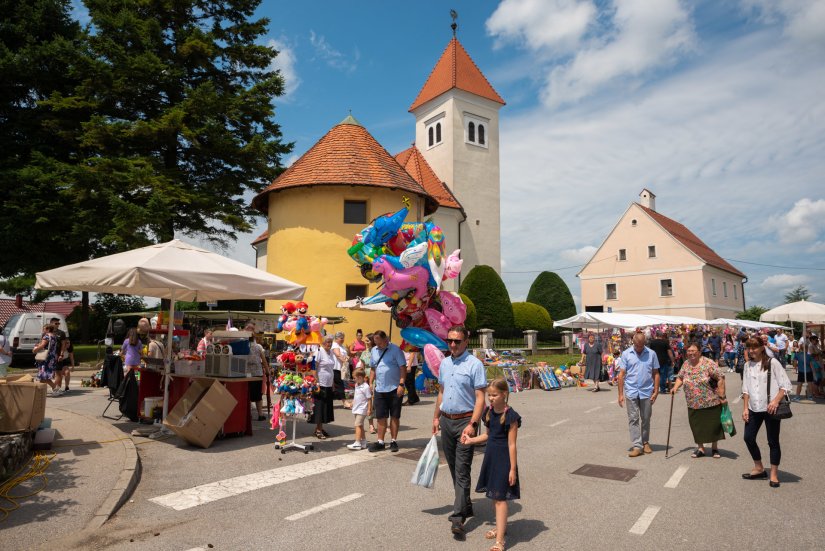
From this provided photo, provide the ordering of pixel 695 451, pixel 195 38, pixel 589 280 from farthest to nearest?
pixel 589 280
pixel 195 38
pixel 695 451

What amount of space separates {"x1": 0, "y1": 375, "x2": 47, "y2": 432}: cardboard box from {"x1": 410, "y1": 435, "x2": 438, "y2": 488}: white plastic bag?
213 inches

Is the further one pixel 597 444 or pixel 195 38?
pixel 195 38

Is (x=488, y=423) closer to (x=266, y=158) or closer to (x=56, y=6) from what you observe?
(x=266, y=158)

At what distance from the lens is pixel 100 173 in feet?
72.3

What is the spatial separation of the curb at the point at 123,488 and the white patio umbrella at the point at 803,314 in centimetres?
1777

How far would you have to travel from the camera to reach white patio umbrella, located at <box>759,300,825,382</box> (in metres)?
16.9

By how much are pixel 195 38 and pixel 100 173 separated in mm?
7263

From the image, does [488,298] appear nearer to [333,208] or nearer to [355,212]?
[355,212]

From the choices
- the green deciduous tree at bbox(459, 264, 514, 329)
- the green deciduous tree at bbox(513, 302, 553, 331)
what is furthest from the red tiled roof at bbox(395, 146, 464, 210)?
the green deciduous tree at bbox(513, 302, 553, 331)

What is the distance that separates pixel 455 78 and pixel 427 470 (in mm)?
40004

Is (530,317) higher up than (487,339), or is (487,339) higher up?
(530,317)

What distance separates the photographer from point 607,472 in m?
7.57

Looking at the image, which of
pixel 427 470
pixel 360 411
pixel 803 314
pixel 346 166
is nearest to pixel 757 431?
pixel 427 470

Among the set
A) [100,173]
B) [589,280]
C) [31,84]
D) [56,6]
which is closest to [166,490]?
[100,173]
